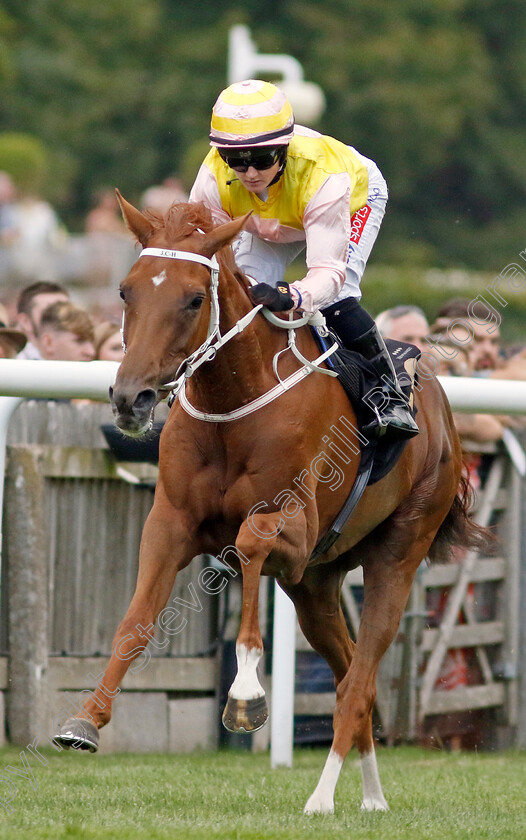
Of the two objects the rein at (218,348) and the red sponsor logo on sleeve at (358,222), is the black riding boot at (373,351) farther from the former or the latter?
the red sponsor logo on sleeve at (358,222)

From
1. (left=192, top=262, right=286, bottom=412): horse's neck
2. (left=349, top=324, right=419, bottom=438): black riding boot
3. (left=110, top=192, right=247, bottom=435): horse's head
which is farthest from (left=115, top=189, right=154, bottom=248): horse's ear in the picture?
(left=349, top=324, right=419, bottom=438): black riding boot

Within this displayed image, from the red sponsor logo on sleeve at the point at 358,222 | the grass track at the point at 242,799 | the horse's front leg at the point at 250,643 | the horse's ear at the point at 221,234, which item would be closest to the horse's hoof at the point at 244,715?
the horse's front leg at the point at 250,643

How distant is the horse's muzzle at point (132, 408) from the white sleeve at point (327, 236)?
905 millimetres

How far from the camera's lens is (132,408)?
4137 mm

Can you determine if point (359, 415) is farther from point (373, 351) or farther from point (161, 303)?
point (161, 303)

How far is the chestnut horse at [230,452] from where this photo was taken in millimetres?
4332

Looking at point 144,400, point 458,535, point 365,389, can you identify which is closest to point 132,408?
point 144,400

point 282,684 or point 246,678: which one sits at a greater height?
point 246,678

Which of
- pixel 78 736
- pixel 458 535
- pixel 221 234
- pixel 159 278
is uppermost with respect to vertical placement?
pixel 221 234

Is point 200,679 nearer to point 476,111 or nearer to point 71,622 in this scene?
point 71,622

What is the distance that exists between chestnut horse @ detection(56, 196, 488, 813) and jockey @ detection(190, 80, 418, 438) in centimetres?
22

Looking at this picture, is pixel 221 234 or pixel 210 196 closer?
pixel 221 234

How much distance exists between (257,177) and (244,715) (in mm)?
1809

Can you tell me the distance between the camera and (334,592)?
5773mm
